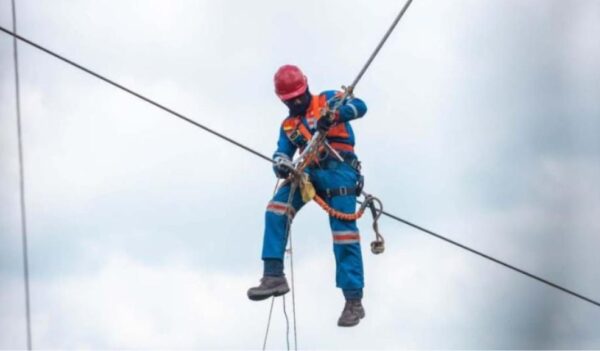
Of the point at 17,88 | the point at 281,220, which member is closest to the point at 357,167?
the point at 281,220

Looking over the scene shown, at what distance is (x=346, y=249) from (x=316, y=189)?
0.58 m

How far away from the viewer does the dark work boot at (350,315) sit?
8266 mm

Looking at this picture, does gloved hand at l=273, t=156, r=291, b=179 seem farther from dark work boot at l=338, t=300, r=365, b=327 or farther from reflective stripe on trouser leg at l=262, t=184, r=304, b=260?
dark work boot at l=338, t=300, r=365, b=327

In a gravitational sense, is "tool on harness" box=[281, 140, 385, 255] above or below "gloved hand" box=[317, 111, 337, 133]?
below

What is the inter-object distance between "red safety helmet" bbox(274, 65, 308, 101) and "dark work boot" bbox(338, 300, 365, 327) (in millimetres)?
1831

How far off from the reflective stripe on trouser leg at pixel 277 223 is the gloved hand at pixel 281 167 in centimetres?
15

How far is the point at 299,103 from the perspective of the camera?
8211 millimetres

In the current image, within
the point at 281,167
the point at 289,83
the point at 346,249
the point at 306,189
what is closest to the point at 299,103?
the point at 289,83

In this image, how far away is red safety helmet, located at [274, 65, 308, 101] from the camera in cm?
816

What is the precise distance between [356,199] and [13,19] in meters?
3.30

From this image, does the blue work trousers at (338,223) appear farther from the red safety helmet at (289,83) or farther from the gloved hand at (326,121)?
the red safety helmet at (289,83)

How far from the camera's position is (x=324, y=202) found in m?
8.34

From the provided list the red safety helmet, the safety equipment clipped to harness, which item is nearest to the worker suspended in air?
the red safety helmet

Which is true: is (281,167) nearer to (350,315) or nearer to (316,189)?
(316,189)
